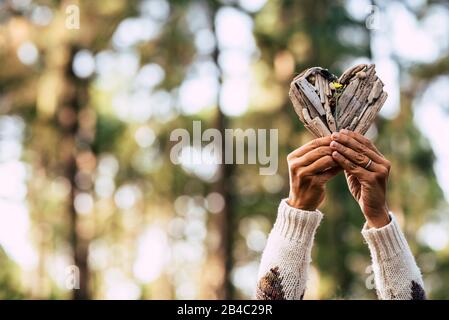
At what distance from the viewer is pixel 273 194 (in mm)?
20578

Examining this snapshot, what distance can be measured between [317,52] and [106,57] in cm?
638

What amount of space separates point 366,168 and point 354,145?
129 mm

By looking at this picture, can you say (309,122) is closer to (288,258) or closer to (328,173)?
(328,173)

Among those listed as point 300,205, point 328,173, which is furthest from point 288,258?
point 328,173

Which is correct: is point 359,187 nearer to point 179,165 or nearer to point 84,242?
point 84,242

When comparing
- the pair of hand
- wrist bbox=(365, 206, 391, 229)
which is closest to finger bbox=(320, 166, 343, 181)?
the pair of hand

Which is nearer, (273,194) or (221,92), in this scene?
(221,92)

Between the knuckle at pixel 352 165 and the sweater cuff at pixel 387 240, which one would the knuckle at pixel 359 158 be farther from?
the sweater cuff at pixel 387 240

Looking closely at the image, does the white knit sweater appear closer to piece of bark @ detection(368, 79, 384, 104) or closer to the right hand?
the right hand

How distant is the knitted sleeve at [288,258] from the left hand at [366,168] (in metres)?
0.28

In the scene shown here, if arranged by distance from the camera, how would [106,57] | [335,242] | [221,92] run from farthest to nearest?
[106,57] < [335,242] < [221,92]

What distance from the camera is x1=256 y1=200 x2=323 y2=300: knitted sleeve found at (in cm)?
307
